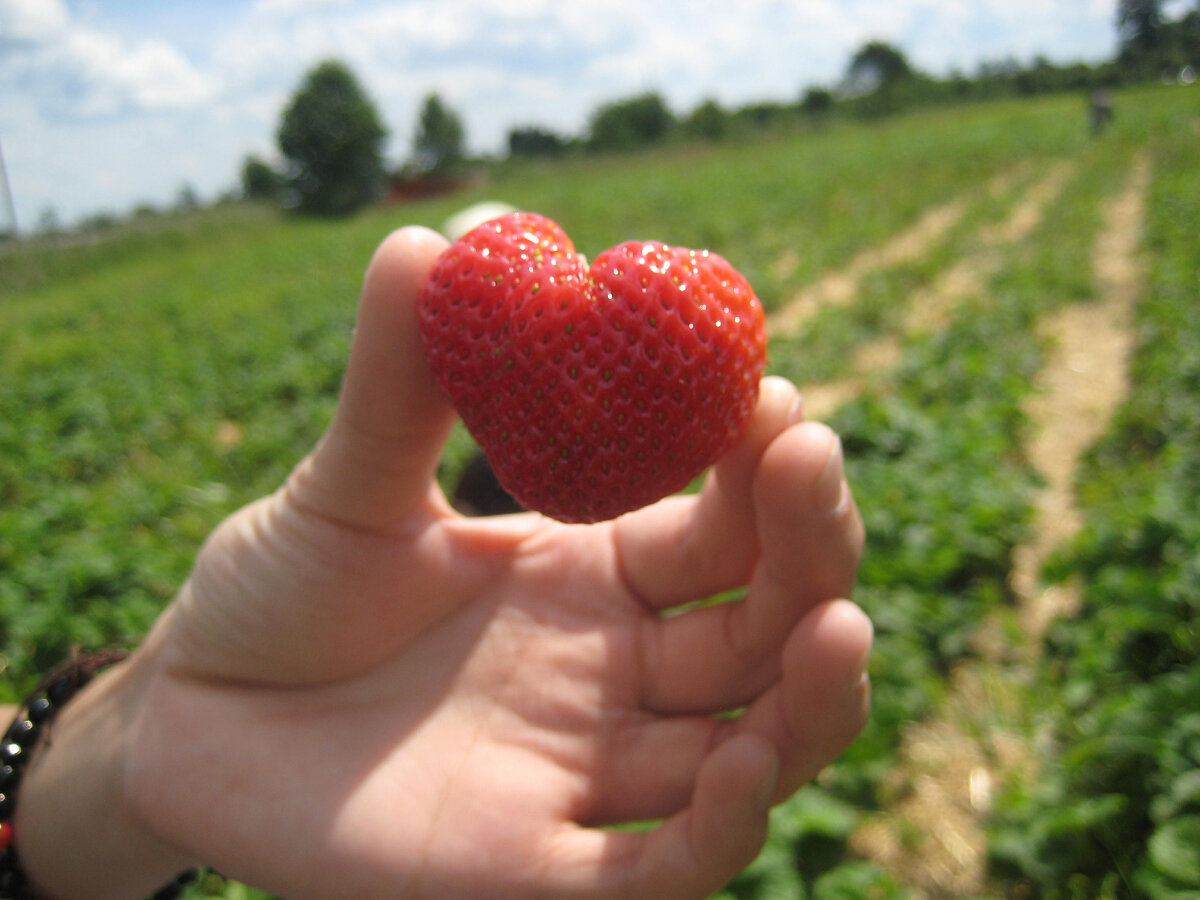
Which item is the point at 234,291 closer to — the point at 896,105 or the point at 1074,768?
the point at 1074,768

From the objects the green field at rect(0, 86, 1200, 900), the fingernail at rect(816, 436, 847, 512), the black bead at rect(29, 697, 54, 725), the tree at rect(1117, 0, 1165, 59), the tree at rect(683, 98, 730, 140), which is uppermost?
the tree at rect(683, 98, 730, 140)

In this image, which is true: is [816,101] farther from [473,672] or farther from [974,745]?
[473,672]

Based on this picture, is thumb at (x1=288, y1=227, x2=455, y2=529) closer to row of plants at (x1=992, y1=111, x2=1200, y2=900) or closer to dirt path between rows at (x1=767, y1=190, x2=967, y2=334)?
row of plants at (x1=992, y1=111, x2=1200, y2=900)

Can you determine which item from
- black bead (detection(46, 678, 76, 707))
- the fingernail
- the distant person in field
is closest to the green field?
black bead (detection(46, 678, 76, 707))

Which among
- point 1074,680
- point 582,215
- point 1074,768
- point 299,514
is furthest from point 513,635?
point 582,215

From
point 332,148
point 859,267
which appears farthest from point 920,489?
point 332,148

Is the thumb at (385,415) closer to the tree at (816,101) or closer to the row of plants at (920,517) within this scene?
the row of plants at (920,517)
